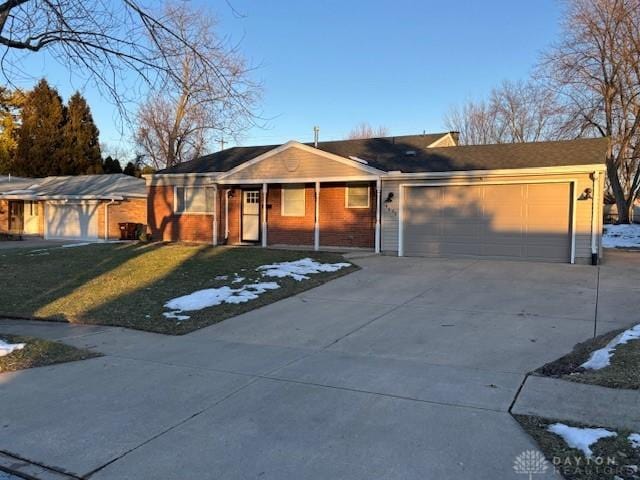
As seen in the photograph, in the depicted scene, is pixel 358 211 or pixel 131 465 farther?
pixel 358 211

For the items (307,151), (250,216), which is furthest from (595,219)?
(250,216)

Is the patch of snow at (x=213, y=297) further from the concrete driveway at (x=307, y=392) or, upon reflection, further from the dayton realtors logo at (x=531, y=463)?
the dayton realtors logo at (x=531, y=463)

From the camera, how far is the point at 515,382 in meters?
5.11

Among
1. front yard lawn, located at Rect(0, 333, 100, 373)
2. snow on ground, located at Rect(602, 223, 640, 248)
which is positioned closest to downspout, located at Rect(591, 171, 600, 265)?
snow on ground, located at Rect(602, 223, 640, 248)

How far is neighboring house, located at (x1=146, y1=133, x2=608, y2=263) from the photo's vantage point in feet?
46.0

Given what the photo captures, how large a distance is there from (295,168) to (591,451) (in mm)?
14762

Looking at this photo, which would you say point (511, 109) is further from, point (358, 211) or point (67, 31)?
point (67, 31)

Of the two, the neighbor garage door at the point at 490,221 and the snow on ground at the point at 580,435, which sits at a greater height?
the neighbor garage door at the point at 490,221

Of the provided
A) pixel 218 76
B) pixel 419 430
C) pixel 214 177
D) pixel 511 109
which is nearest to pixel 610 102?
pixel 511 109

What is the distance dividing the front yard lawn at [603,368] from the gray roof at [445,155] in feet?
30.1

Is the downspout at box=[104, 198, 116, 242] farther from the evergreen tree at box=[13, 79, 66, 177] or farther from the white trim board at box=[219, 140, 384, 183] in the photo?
the evergreen tree at box=[13, 79, 66, 177]

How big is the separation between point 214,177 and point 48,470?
16.3m

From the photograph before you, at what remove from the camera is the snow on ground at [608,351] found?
5.48 metres

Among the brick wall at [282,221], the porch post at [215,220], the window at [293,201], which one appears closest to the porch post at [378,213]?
the brick wall at [282,221]
